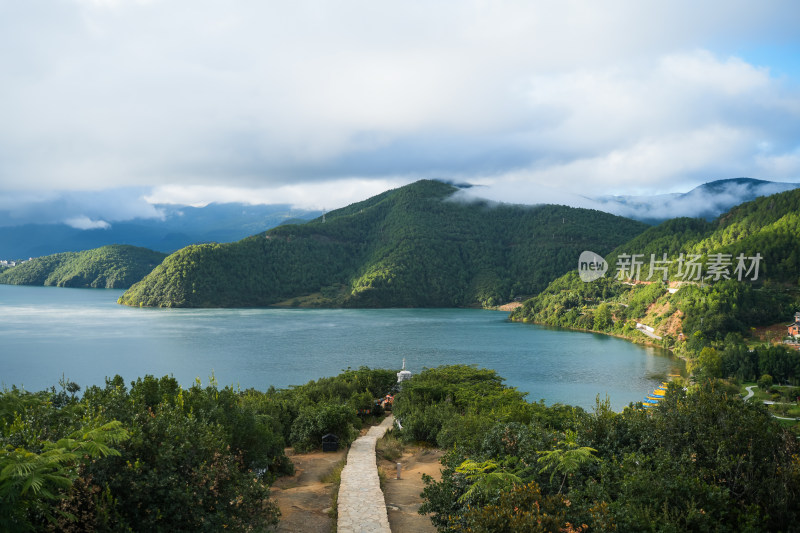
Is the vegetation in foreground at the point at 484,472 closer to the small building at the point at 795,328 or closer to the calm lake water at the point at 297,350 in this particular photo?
the calm lake water at the point at 297,350

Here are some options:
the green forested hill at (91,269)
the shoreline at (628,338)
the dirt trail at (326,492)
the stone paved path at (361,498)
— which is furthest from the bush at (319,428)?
the green forested hill at (91,269)

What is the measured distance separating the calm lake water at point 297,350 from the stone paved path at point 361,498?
24710 millimetres

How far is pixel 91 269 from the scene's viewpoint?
524ft

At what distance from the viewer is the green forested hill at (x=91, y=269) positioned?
156 metres

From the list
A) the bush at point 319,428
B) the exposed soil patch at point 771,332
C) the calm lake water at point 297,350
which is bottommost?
the calm lake water at point 297,350

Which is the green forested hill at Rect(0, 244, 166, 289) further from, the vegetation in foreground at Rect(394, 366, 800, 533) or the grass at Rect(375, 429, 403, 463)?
the vegetation in foreground at Rect(394, 366, 800, 533)

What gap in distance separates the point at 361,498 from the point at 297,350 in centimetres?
5218

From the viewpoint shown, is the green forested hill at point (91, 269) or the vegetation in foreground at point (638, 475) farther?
the green forested hill at point (91, 269)

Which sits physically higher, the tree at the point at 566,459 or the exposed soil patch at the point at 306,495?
the tree at the point at 566,459

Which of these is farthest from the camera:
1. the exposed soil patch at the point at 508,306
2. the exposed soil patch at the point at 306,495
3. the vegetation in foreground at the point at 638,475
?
the exposed soil patch at the point at 508,306

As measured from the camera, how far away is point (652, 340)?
73.7m

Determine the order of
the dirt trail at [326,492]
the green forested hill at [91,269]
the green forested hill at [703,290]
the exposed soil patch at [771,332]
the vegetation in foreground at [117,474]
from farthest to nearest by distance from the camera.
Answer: the green forested hill at [91,269], the green forested hill at [703,290], the exposed soil patch at [771,332], the dirt trail at [326,492], the vegetation in foreground at [117,474]

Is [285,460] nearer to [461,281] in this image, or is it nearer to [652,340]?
[652,340]

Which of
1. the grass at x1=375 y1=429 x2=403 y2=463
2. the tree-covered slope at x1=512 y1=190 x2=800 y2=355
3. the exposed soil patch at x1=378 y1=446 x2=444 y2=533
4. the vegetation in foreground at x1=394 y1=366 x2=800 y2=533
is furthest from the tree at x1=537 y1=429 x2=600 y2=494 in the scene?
the tree-covered slope at x1=512 y1=190 x2=800 y2=355
